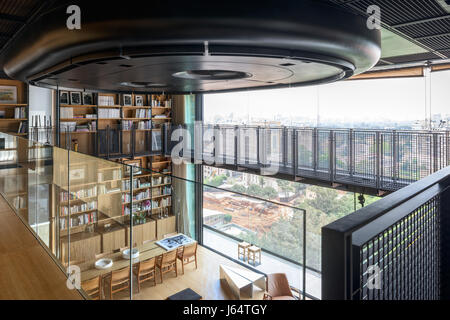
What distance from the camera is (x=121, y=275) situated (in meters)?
1.81

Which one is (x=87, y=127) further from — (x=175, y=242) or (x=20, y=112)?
(x=175, y=242)

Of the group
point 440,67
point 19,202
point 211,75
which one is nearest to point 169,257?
point 211,75

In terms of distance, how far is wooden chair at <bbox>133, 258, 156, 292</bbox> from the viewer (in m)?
1.70

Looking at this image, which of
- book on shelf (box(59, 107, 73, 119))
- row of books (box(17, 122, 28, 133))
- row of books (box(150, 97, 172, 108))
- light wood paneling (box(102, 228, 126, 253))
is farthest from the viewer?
row of books (box(150, 97, 172, 108))

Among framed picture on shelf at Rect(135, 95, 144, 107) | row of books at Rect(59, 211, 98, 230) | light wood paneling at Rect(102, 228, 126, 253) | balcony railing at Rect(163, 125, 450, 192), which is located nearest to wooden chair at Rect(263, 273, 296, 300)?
light wood paneling at Rect(102, 228, 126, 253)

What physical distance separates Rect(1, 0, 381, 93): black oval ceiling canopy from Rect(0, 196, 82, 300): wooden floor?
6.45 ft

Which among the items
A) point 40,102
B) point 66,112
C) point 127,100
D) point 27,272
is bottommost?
point 27,272

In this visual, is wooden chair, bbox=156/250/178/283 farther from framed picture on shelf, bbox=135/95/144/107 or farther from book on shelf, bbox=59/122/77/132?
framed picture on shelf, bbox=135/95/144/107

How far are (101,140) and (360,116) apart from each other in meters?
8.03

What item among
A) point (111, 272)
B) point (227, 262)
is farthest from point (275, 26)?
point (111, 272)

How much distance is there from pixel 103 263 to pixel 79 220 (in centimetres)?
64

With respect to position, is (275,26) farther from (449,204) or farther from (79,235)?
(79,235)

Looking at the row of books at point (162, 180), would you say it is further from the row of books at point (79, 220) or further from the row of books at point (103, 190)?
the row of books at point (79, 220)

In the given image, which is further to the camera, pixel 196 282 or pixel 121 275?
pixel 121 275
